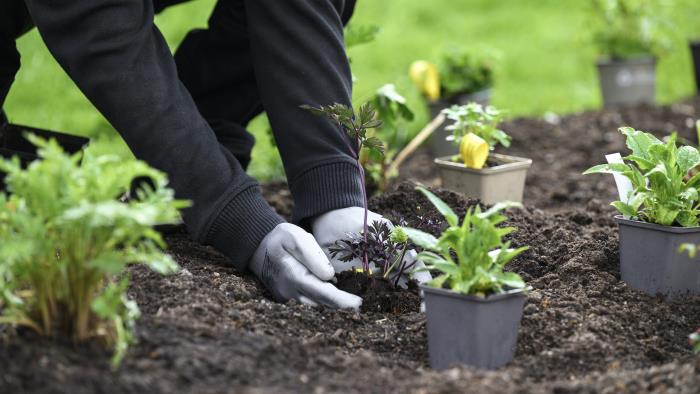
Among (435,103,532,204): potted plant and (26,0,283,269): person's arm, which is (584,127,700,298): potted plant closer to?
(435,103,532,204): potted plant

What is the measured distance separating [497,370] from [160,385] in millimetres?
636

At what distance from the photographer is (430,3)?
7.57 meters

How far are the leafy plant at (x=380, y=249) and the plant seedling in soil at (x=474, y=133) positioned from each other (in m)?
0.68

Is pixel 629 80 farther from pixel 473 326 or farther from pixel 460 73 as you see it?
pixel 473 326

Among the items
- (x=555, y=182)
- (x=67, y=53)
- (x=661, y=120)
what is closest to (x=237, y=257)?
(x=67, y=53)

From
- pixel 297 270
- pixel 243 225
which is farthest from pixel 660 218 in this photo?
pixel 243 225

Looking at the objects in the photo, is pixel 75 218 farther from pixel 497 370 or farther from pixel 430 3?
pixel 430 3

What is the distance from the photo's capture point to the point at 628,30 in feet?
16.5

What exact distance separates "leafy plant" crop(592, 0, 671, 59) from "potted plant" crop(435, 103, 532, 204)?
8.22ft

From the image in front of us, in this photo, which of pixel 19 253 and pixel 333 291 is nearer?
pixel 19 253

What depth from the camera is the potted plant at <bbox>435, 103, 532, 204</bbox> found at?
8.88 ft

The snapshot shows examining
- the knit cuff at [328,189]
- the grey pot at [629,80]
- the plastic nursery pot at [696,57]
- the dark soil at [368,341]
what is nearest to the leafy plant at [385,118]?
the dark soil at [368,341]

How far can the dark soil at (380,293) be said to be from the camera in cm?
206

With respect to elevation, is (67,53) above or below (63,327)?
above
